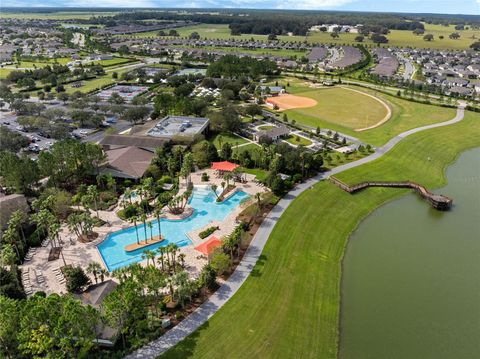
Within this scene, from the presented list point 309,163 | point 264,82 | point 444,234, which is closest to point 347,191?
point 309,163

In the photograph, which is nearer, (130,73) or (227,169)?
(227,169)

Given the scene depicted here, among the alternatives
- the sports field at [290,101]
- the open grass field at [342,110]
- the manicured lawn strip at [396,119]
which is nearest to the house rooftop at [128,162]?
the manicured lawn strip at [396,119]

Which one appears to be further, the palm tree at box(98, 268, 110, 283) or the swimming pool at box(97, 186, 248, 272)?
the swimming pool at box(97, 186, 248, 272)

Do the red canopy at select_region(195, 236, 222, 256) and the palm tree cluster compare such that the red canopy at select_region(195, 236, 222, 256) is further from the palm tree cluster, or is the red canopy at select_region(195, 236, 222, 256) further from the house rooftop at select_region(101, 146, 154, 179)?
the house rooftop at select_region(101, 146, 154, 179)

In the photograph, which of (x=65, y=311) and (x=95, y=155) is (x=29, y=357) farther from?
(x=95, y=155)

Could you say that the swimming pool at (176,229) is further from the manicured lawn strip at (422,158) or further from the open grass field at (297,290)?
the manicured lawn strip at (422,158)

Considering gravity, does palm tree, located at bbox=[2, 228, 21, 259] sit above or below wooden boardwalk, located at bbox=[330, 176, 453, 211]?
above

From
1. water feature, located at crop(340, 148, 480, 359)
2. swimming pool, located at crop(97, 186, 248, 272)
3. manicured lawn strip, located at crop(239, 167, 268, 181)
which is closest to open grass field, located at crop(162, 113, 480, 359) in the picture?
water feature, located at crop(340, 148, 480, 359)
